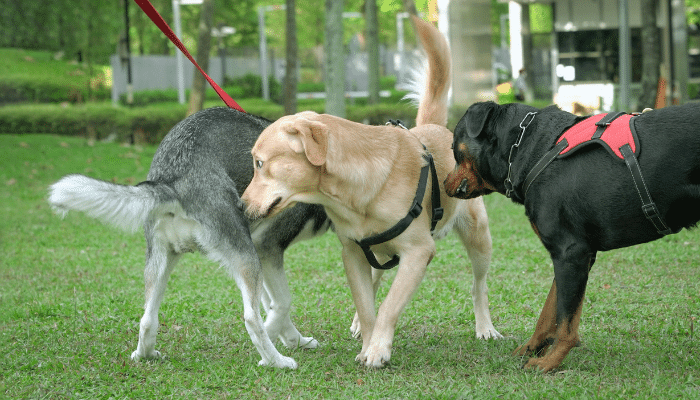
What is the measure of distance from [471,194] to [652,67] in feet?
49.9

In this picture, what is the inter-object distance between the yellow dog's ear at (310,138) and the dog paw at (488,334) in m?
2.02

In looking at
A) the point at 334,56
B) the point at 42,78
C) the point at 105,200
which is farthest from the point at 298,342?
the point at 42,78

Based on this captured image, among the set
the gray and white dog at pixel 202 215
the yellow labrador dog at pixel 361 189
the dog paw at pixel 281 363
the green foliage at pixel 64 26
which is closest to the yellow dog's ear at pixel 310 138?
the yellow labrador dog at pixel 361 189

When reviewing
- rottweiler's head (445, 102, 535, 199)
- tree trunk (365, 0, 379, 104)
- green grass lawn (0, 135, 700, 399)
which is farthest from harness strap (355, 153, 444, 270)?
tree trunk (365, 0, 379, 104)

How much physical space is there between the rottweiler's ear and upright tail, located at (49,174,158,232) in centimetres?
202

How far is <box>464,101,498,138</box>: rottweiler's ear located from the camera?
4410 mm

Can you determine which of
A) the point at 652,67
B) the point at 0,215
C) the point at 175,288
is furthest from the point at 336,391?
the point at 652,67

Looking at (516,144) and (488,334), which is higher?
(516,144)

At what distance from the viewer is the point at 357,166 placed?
423 centimetres

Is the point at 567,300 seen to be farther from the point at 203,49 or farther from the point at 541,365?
the point at 203,49

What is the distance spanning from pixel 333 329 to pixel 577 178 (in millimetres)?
2506

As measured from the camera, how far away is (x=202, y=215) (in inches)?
163

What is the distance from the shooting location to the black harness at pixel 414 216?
431 cm

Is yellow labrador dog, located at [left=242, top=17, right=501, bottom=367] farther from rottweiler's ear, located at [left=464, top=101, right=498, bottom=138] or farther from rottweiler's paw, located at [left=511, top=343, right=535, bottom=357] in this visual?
rottweiler's paw, located at [left=511, top=343, right=535, bottom=357]
